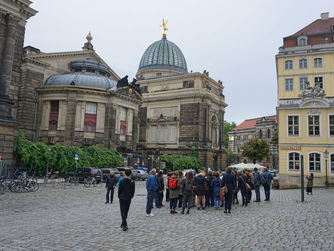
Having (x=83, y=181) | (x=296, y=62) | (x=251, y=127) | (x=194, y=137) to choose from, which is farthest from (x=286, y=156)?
(x=251, y=127)

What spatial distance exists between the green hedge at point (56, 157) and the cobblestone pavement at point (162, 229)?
14.0m

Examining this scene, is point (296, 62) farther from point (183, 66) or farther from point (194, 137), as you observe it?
point (183, 66)

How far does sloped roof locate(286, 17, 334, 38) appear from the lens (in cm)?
3633

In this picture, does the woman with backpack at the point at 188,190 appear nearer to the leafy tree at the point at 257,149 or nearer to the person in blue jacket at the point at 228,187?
the person in blue jacket at the point at 228,187

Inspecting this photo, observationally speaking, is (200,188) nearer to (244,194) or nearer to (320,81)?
(244,194)

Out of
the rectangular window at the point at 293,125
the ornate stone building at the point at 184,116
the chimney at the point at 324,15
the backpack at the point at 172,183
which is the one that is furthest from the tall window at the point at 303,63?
the backpack at the point at 172,183

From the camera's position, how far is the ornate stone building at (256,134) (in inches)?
3445

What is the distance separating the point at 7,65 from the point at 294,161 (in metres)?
28.8

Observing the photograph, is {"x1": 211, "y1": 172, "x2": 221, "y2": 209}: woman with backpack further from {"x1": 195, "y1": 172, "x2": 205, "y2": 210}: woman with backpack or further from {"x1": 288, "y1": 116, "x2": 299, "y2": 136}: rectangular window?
{"x1": 288, "y1": 116, "x2": 299, "y2": 136}: rectangular window

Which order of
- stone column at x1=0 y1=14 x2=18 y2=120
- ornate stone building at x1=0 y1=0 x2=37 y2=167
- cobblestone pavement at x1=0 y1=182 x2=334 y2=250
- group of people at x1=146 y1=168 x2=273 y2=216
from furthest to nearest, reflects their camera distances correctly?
stone column at x1=0 y1=14 x2=18 y2=120
ornate stone building at x1=0 y1=0 x2=37 y2=167
group of people at x1=146 y1=168 x2=273 y2=216
cobblestone pavement at x1=0 y1=182 x2=334 y2=250

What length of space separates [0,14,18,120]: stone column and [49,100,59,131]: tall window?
64.0 feet

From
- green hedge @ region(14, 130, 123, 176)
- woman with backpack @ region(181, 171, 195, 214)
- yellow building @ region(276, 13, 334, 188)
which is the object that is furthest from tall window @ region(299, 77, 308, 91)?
woman with backpack @ region(181, 171, 195, 214)

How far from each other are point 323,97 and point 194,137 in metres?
31.9

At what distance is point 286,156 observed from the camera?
31.2 m
